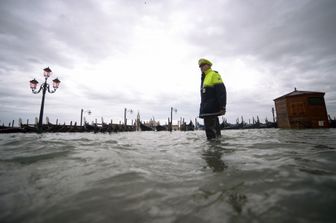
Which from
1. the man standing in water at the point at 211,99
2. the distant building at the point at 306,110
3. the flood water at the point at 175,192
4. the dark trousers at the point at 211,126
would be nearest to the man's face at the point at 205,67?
the man standing in water at the point at 211,99

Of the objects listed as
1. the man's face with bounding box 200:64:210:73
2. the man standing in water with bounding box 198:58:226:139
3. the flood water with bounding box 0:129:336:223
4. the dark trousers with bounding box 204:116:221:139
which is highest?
the man's face with bounding box 200:64:210:73

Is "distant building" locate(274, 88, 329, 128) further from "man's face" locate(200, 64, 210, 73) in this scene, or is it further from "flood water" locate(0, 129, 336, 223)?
"flood water" locate(0, 129, 336, 223)

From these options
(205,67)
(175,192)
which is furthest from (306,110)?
(175,192)

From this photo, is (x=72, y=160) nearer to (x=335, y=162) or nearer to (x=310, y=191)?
(x=310, y=191)

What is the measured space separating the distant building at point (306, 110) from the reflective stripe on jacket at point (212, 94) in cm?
1405

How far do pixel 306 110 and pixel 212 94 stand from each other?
14444 millimetres

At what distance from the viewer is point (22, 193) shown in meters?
1.16

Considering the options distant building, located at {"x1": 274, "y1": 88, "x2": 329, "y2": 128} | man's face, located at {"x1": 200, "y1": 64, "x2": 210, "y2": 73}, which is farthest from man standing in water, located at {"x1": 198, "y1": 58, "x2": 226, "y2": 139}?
distant building, located at {"x1": 274, "y1": 88, "x2": 329, "y2": 128}

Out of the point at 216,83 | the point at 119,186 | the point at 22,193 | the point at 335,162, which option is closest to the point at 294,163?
the point at 335,162

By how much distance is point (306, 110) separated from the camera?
1450 cm

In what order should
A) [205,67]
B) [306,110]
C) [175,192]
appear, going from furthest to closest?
[306,110] < [205,67] < [175,192]

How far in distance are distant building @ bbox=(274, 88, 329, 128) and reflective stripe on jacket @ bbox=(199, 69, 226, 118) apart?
14053mm

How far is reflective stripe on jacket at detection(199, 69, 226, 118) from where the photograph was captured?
4109 mm

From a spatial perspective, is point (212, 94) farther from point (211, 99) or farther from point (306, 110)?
point (306, 110)
